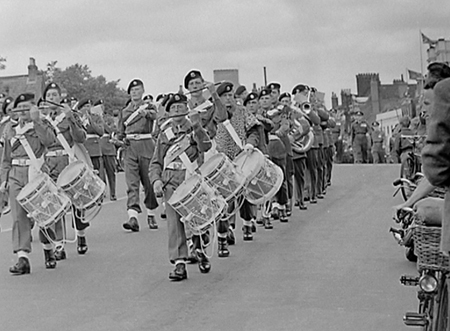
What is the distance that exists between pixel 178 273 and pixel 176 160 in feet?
3.97

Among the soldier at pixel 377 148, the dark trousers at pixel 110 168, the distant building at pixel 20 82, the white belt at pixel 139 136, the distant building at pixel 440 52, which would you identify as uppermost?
the distant building at pixel 20 82

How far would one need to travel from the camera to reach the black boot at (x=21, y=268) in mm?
10656

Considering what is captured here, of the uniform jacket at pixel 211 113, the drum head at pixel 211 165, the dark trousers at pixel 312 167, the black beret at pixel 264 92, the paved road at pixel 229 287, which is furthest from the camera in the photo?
the dark trousers at pixel 312 167

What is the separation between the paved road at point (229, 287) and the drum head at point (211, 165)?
1.17 metres

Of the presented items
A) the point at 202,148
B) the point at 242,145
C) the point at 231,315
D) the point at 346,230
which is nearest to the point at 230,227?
the point at 242,145

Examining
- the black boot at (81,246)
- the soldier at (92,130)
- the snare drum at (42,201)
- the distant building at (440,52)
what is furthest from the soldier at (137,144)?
the distant building at (440,52)

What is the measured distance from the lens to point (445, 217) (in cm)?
420

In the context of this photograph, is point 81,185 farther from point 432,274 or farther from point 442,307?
point 442,307

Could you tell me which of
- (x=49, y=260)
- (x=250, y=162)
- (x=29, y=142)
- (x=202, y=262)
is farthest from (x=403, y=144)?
(x=29, y=142)

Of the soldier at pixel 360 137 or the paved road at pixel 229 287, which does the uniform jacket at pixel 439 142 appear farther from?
the soldier at pixel 360 137

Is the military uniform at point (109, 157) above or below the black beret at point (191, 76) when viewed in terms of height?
below

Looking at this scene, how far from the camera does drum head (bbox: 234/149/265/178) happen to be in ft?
39.0

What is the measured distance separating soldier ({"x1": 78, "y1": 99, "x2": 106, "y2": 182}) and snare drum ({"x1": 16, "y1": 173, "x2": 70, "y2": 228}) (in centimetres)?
671

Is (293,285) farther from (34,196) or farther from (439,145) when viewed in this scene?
(439,145)
